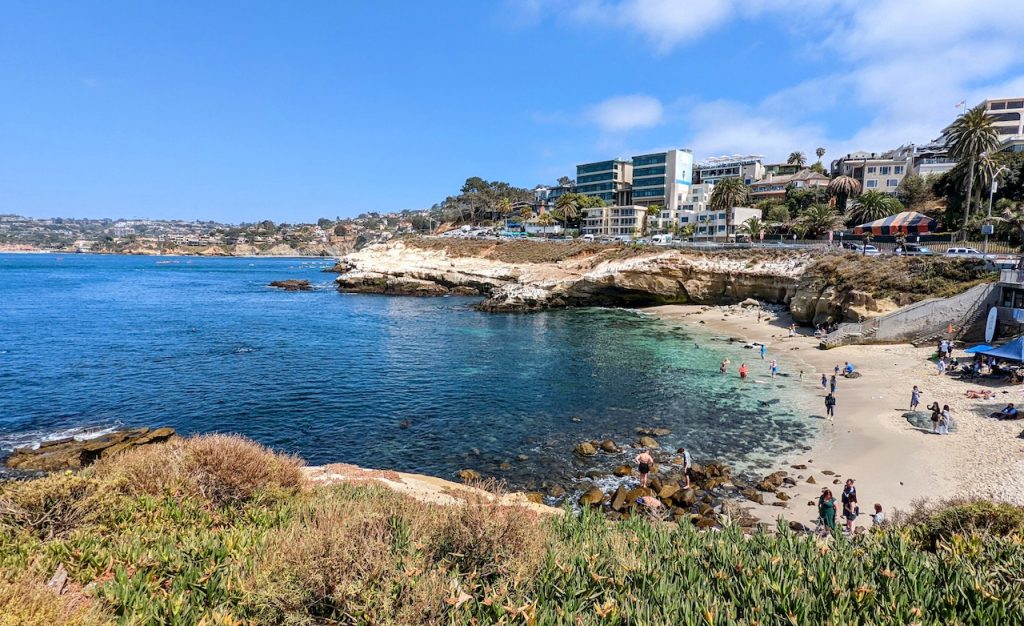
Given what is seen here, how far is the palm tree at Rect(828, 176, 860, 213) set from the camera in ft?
266

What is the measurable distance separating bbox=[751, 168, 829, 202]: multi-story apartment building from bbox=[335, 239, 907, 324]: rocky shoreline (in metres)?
46.7

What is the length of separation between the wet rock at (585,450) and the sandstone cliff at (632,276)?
26.8 metres

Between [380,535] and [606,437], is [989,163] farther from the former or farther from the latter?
[380,535]

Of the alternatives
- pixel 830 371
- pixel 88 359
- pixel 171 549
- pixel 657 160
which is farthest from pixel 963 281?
pixel 657 160

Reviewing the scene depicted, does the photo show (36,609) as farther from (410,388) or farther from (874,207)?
(874,207)

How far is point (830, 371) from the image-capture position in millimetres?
31781

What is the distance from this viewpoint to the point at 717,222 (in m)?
88.5

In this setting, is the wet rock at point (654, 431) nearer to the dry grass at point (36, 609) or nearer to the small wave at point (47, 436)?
the dry grass at point (36, 609)

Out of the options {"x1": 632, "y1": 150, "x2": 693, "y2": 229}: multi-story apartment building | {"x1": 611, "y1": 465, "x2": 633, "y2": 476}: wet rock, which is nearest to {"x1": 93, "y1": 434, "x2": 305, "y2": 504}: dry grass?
{"x1": 611, "y1": 465, "x2": 633, "y2": 476}: wet rock

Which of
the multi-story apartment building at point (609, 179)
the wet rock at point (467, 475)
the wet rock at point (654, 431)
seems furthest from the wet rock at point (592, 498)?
the multi-story apartment building at point (609, 179)

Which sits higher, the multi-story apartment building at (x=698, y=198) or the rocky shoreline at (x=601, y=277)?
the multi-story apartment building at (x=698, y=198)

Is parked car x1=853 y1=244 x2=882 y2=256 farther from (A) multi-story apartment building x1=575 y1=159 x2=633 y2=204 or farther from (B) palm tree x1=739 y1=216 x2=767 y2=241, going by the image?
(A) multi-story apartment building x1=575 y1=159 x2=633 y2=204

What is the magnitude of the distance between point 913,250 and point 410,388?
147ft

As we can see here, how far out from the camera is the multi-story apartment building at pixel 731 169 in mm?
113812
